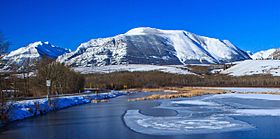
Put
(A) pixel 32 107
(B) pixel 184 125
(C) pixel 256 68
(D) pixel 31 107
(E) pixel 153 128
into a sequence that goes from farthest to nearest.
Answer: (C) pixel 256 68
(A) pixel 32 107
(D) pixel 31 107
(B) pixel 184 125
(E) pixel 153 128

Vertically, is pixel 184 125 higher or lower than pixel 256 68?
lower

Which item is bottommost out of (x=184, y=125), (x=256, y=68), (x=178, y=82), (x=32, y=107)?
(x=184, y=125)

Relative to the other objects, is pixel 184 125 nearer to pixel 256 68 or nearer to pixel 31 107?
pixel 31 107

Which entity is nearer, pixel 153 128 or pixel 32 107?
pixel 153 128

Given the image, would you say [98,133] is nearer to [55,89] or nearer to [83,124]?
[83,124]

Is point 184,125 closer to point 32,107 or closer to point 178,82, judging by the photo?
point 32,107

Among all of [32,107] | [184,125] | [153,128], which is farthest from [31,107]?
[184,125]

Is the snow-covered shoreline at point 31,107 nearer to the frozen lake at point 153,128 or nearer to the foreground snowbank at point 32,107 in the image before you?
the foreground snowbank at point 32,107

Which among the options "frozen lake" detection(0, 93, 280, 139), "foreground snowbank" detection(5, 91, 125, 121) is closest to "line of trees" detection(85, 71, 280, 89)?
"foreground snowbank" detection(5, 91, 125, 121)

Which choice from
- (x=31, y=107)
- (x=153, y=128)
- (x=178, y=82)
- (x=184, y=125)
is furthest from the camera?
(x=178, y=82)

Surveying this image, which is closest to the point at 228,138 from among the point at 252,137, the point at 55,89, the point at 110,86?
the point at 252,137

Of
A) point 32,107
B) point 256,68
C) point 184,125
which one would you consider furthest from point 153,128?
point 256,68

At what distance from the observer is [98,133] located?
20.1 m

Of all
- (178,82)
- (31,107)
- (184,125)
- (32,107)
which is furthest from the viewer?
(178,82)
